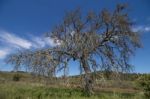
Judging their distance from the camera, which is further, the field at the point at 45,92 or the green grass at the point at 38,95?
the field at the point at 45,92

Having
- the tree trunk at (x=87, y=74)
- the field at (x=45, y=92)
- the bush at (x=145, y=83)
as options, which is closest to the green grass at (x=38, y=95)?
the field at (x=45, y=92)

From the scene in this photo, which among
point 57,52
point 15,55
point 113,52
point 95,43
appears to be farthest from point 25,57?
point 113,52

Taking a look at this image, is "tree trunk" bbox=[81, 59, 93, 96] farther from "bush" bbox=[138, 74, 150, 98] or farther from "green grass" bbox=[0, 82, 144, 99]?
"green grass" bbox=[0, 82, 144, 99]

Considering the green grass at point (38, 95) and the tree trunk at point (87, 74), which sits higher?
the tree trunk at point (87, 74)

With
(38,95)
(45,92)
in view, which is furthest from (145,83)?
(38,95)

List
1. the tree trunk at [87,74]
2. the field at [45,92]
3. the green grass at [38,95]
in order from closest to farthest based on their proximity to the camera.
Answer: the green grass at [38,95] → the field at [45,92] → the tree trunk at [87,74]

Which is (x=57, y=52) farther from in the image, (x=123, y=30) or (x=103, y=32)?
(x=123, y=30)

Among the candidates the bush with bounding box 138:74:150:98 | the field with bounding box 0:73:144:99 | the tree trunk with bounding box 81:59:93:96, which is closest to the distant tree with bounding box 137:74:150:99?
the bush with bounding box 138:74:150:98

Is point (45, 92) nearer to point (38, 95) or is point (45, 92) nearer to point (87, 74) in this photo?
point (38, 95)

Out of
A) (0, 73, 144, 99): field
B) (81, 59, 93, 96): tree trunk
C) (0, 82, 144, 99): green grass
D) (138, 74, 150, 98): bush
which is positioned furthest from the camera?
(81, 59, 93, 96): tree trunk

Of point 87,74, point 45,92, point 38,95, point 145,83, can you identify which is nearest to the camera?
point 38,95

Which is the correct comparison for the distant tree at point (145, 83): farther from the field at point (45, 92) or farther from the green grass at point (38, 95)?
the green grass at point (38, 95)

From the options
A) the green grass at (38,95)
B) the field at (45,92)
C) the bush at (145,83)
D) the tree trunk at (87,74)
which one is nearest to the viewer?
the green grass at (38,95)

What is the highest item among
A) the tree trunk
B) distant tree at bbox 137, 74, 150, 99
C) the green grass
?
the tree trunk
